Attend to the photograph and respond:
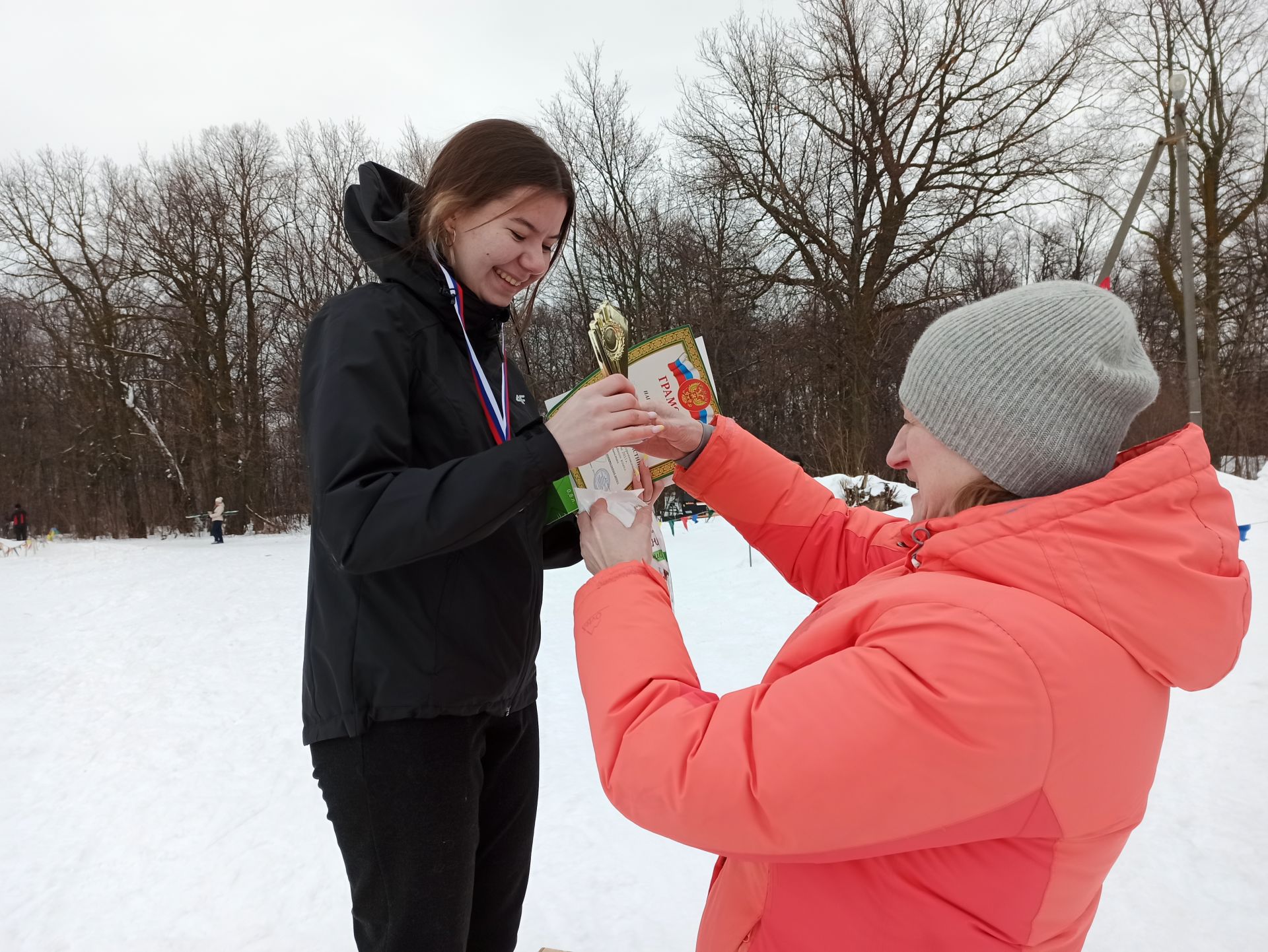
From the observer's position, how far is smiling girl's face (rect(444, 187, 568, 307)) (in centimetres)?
138

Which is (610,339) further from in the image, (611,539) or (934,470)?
(934,470)

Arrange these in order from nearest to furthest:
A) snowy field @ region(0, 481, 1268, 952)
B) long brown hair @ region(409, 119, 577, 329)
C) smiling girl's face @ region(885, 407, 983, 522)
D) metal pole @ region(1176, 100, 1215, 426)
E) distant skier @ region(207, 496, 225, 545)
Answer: smiling girl's face @ region(885, 407, 983, 522), long brown hair @ region(409, 119, 577, 329), snowy field @ region(0, 481, 1268, 952), metal pole @ region(1176, 100, 1215, 426), distant skier @ region(207, 496, 225, 545)

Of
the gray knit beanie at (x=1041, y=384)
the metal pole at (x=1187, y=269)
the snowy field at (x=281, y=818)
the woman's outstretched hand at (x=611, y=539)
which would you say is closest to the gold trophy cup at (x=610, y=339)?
the woman's outstretched hand at (x=611, y=539)

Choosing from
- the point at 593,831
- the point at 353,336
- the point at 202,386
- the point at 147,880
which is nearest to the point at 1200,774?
the point at 593,831

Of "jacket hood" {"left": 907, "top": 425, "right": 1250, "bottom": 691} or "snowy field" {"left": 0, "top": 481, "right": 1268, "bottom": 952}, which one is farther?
"snowy field" {"left": 0, "top": 481, "right": 1268, "bottom": 952}

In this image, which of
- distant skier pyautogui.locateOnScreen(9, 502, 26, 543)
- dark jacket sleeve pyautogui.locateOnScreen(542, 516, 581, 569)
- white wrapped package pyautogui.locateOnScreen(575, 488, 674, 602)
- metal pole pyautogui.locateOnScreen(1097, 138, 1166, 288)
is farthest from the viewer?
distant skier pyautogui.locateOnScreen(9, 502, 26, 543)

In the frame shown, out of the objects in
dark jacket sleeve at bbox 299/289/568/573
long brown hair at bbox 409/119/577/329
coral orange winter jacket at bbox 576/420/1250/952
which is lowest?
coral orange winter jacket at bbox 576/420/1250/952

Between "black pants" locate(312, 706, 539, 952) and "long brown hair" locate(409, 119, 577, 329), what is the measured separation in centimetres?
89

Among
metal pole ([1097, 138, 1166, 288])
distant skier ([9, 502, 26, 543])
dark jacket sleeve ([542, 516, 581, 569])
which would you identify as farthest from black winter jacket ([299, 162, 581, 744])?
distant skier ([9, 502, 26, 543])

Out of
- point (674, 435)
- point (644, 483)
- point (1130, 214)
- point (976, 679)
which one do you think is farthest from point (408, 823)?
point (1130, 214)

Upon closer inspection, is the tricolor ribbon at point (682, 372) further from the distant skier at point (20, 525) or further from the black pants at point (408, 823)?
the distant skier at point (20, 525)

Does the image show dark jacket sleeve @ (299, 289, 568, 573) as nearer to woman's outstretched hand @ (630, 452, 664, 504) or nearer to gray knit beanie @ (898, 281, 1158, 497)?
woman's outstretched hand @ (630, 452, 664, 504)

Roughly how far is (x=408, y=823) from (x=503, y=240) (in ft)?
3.51

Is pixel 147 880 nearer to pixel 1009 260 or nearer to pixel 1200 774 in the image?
pixel 1200 774
